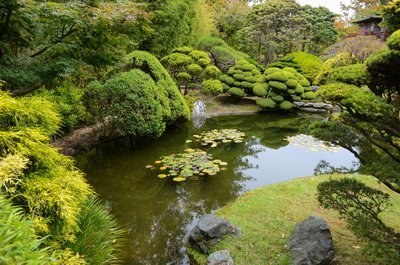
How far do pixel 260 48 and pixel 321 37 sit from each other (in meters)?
5.50

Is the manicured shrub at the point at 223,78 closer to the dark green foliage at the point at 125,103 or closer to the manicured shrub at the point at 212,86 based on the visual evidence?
the manicured shrub at the point at 212,86

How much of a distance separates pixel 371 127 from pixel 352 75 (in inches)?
29.4

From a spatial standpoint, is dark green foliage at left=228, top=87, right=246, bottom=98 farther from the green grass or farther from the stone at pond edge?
the stone at pond edge

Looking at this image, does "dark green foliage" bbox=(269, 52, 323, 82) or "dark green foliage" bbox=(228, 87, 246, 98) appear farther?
"dark green foliage" bbox=(269, 52, 323, 82)

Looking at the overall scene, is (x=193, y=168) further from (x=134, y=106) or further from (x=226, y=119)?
(x=226, y=119)

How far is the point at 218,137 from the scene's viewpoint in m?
10.6

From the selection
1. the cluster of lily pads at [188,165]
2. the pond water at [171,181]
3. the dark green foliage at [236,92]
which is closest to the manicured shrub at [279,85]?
the dark green foliage at [236,92]

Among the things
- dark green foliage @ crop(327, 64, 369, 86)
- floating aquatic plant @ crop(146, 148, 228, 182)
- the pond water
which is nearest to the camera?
dark green foliage @ crop(327, 64, 369, 86)

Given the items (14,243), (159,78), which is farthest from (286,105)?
(14,243)

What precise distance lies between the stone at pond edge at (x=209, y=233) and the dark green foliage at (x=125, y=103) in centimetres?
466

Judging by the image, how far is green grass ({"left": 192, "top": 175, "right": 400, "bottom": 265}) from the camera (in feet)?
13.6

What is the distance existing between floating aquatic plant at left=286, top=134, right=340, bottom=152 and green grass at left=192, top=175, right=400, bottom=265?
10.1 feet

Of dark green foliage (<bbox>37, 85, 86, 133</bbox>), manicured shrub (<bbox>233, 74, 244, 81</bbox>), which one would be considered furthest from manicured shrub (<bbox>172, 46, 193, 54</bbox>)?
dark green foliage (<bbox>37, 85, 86, 133</bbox>)

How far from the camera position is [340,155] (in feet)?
32.1
